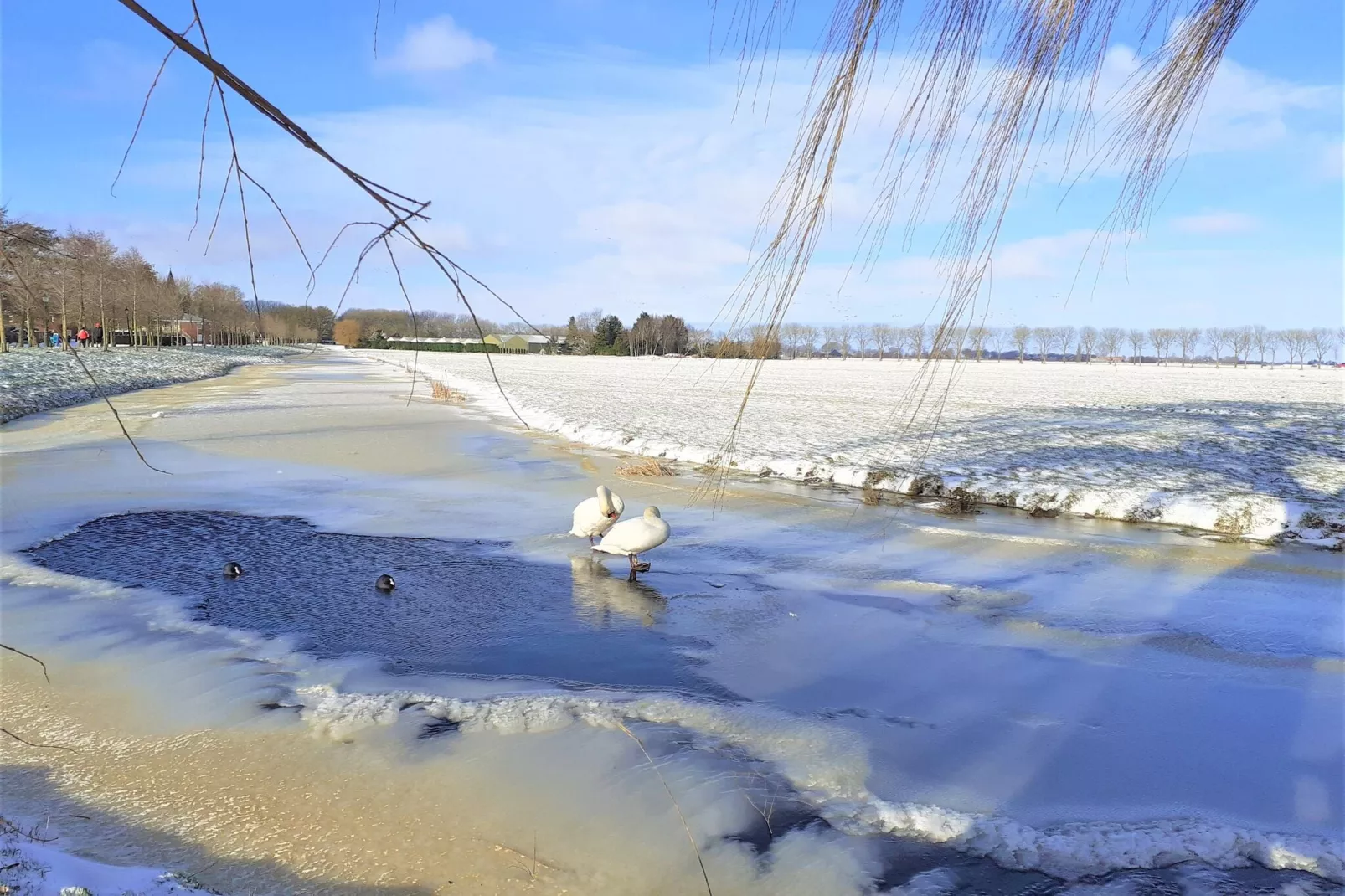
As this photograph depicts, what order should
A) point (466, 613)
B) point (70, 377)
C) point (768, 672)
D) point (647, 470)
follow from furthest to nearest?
point (70, 377) < point (647, 470) < point (466, 613) < point (768, 672)

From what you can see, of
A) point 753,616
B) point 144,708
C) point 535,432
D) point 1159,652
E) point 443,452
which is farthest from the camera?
point 535,432

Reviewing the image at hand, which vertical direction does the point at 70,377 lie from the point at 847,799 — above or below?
above

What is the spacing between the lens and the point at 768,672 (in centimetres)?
489

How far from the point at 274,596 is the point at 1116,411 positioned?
82.6 ft

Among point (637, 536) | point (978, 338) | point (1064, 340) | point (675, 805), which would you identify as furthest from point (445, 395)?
point (1064, 340)

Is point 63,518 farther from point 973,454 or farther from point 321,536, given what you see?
point 973,454

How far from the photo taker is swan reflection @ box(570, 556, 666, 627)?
5902 mm

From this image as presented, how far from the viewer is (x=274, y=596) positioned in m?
6.11

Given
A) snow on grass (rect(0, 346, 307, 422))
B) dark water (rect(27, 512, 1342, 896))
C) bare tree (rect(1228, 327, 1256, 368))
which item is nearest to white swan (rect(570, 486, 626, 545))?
dark water (rect(27, 512, 1342, 896))

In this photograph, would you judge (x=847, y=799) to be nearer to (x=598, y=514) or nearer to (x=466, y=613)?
(x=466, y=613)

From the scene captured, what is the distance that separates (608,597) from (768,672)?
5.98 feet

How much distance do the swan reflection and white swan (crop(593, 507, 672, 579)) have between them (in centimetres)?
23

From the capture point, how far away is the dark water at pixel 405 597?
495 cm

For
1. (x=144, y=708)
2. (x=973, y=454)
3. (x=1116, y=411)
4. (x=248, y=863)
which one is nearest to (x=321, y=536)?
(x=144, y=708)
